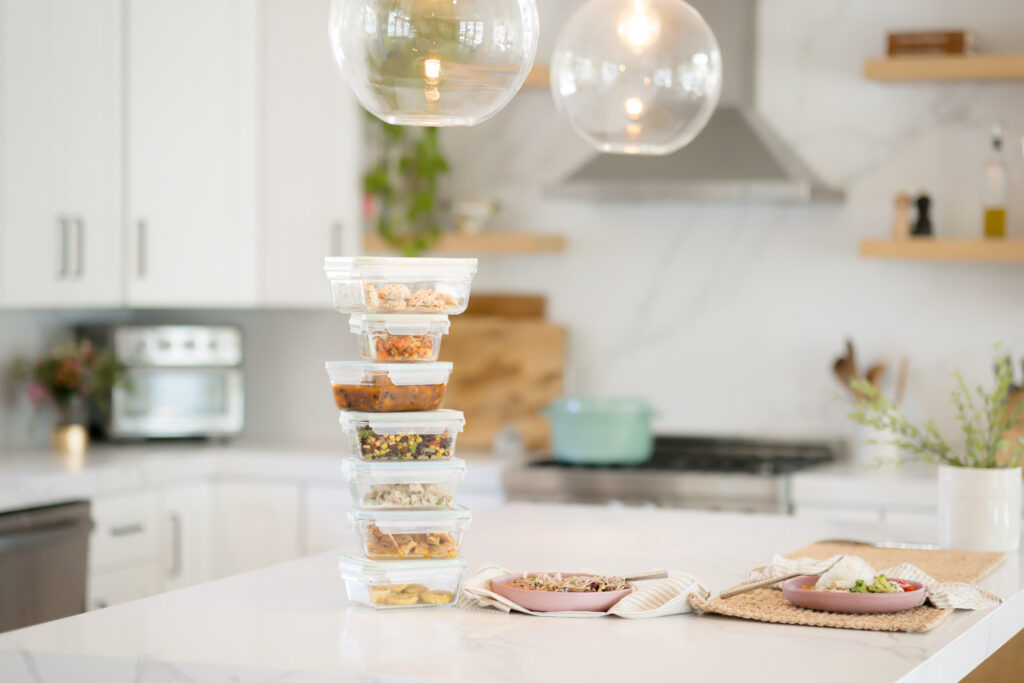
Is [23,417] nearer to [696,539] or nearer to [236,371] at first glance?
[236,371]

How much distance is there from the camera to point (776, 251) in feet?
15.0

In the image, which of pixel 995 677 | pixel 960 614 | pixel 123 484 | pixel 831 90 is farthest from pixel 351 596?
pixel 831 90

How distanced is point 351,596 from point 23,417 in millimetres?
2919

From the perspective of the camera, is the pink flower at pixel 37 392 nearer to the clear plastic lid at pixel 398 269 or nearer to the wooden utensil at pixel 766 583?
the clear plastic lid at pixel 398 269

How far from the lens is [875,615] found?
188 centimetres

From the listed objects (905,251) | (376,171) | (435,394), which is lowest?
(435,394)

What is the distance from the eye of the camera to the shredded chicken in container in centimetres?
197

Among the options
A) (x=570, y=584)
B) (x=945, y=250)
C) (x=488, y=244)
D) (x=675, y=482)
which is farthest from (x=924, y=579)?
(x=488, y=244)

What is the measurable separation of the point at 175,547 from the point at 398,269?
258 cm

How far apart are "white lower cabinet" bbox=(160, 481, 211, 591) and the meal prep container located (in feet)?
3.96

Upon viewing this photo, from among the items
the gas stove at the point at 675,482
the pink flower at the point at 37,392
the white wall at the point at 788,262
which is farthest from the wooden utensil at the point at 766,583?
the pink flower at the point at 37,392

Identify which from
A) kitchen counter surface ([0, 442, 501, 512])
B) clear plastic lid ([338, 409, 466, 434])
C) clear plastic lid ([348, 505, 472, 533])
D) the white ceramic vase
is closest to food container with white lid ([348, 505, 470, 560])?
clear plastic lid ([348, 505, 472, 533])

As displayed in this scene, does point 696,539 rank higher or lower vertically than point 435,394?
lower

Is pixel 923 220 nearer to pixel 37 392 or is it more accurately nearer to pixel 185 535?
pixel 185 535
